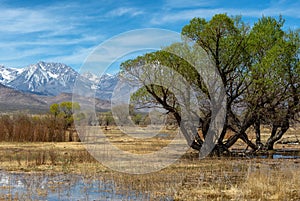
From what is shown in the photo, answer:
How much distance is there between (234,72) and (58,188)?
13475mm

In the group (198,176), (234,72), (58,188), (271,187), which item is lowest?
(58,188)

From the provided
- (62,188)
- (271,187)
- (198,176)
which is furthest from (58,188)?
(271,187)

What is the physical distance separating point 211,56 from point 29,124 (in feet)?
61.3

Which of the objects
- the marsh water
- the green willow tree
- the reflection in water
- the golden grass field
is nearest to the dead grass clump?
the golden grass field

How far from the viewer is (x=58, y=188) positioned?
13.5 meters

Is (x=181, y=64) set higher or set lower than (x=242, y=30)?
lower

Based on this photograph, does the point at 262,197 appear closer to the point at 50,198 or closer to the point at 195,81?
the point at 50,198

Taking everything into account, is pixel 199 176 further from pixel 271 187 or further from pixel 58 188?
pixel 58 188

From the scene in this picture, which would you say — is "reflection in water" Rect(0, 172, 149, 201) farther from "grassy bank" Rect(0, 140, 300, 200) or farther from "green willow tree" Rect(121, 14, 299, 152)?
"green willow tree" Rect(121, 14, 299, 152)

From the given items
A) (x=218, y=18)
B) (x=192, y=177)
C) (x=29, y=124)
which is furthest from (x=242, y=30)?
(x=29, y=124)

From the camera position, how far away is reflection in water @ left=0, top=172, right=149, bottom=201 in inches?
475

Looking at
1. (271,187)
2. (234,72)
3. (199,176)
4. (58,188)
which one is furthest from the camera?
(234,72)

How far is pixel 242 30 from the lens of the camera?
23.5 metres

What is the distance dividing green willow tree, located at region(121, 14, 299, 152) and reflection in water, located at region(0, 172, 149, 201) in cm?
882
